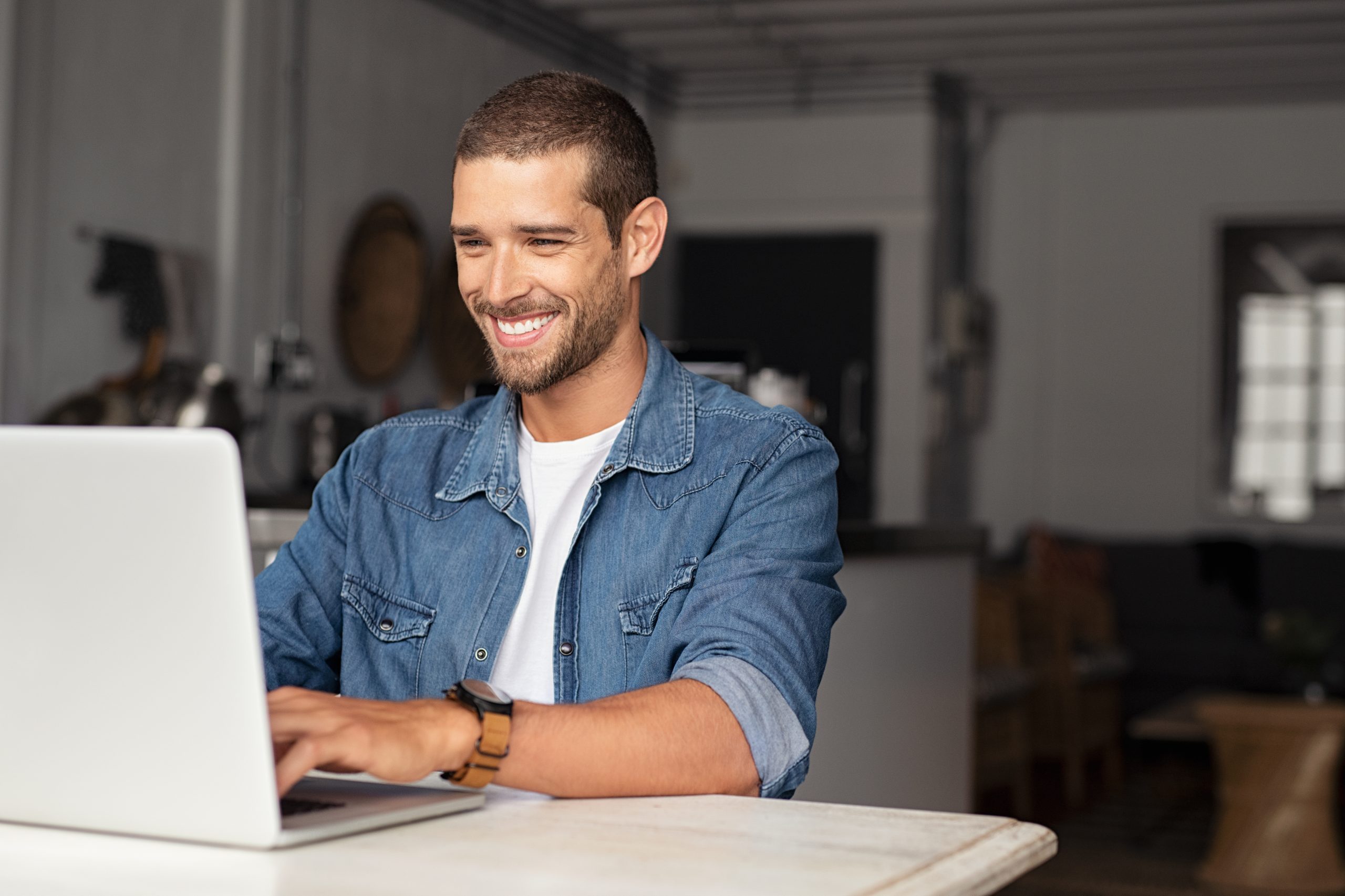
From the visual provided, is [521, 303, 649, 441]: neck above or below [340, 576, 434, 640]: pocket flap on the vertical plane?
above

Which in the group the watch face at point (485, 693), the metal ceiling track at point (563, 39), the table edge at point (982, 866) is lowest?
the table edge at point (982, 866)

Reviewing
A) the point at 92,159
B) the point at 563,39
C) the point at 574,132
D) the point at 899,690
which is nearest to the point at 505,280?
the point at 574,132

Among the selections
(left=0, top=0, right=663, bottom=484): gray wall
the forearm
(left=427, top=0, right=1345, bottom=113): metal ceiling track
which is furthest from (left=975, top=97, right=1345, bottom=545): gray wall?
the forearm

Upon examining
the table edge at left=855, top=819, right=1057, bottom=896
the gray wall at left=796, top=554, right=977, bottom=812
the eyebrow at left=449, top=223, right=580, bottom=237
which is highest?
the eyebrow at left=449, top=223, right=580, bottom=237

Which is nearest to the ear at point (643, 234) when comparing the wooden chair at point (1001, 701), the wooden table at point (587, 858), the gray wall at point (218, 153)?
the wooden table at point (587, 858)

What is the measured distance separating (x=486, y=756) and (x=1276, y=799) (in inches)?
159

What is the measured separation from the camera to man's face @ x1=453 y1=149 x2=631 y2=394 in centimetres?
139

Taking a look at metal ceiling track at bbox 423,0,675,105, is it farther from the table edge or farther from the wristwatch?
the table edge

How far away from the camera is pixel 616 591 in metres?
1.42

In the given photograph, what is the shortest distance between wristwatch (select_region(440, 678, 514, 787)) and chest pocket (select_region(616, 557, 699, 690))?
0.98 ft

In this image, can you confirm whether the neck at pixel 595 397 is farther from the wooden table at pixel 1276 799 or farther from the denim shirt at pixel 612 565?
the wooden table at pixel 1276 799

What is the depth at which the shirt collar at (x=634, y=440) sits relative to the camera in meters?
1.46

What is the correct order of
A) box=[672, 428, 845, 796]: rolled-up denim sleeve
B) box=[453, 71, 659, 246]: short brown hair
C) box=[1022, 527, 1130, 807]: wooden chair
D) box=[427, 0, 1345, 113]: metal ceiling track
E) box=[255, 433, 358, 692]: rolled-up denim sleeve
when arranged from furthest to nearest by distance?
box=[427, 0, 1345, 113]: metal ceiling track, box=[1022, 527, 1130, 807]: wooden chair, box=[255, 433, 358, 692]: rolled-up denim sleeve, box=[453, 71, 659, 246]: short brown hair, box=[672, 428, 845, 796]: rolled-up denim sleeve

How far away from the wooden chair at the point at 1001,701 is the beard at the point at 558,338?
4.05 metres
